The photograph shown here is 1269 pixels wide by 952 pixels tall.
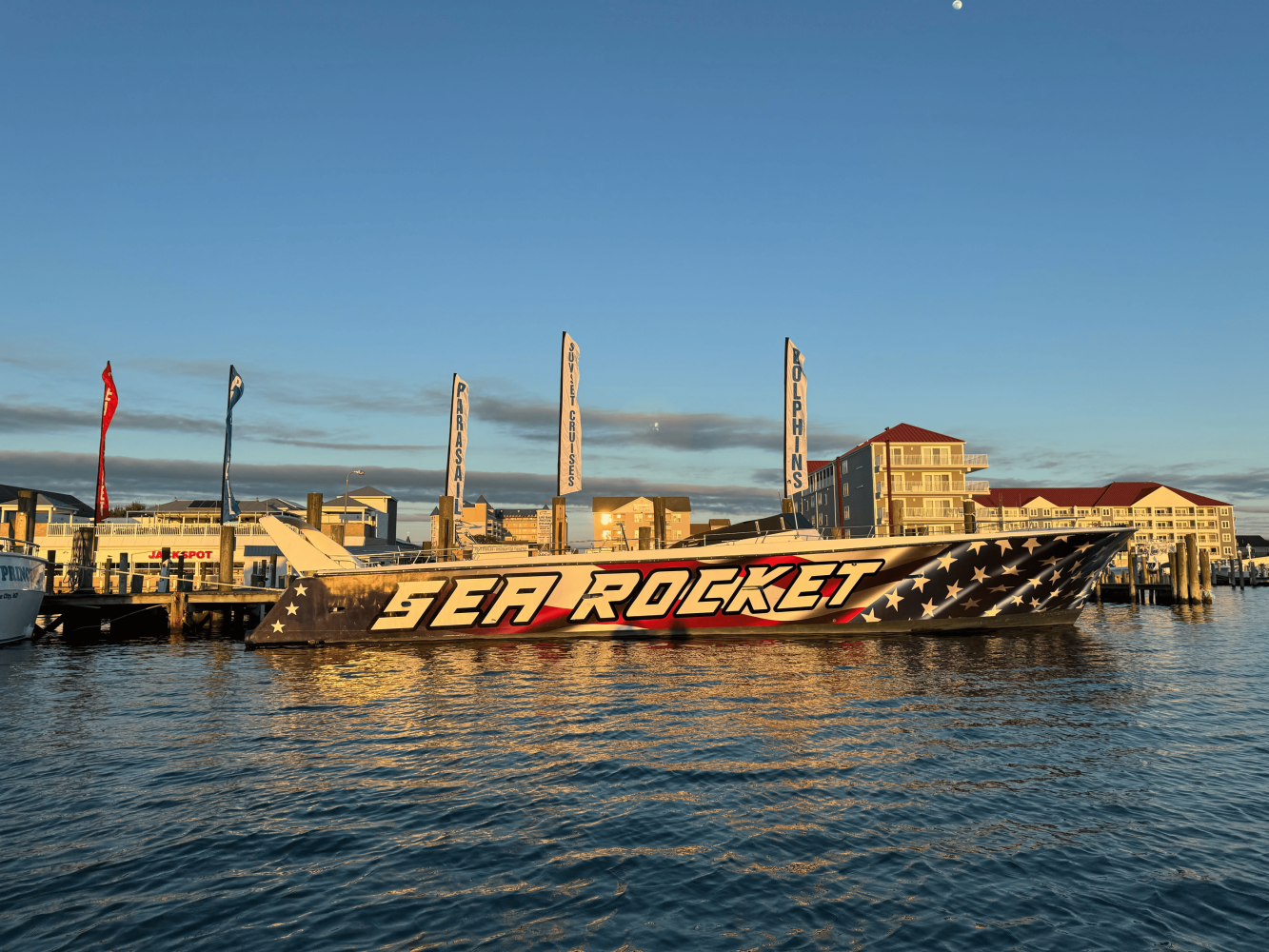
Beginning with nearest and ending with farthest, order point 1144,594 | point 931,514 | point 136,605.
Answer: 1. point 136,605
2. point 1144,594
3. point 931,514

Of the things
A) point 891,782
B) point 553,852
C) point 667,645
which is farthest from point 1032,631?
point 553,852

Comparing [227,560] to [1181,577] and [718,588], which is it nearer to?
[718,588]

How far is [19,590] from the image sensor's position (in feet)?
88.2

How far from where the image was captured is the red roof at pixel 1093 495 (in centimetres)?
11412

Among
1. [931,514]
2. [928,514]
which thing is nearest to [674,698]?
[928,514]

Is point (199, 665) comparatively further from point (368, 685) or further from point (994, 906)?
point (994, 906)

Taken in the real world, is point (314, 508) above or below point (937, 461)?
below

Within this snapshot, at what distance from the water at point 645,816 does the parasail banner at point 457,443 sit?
606 inches

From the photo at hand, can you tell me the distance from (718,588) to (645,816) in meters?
16.0

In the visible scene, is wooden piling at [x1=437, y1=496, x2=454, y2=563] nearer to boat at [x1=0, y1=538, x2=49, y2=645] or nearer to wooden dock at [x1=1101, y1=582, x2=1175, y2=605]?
boat at [x1=0, y1=538, x2=49, y2=645]

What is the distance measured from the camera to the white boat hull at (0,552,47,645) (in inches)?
1004

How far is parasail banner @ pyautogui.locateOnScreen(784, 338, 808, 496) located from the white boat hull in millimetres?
26381

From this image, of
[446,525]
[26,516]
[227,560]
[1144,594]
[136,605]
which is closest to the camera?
[446,525]

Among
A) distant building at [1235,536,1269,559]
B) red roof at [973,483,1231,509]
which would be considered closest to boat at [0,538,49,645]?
red roof at [973,483,1231,509]
